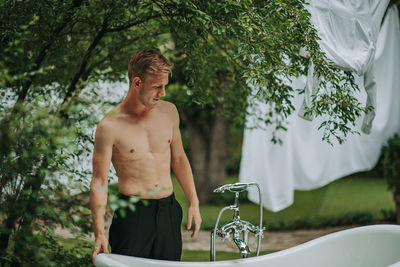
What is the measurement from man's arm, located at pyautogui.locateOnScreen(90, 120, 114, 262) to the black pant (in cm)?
16

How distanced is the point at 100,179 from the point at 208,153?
217 inches

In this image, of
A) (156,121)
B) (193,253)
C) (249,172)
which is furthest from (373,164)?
(156,121)

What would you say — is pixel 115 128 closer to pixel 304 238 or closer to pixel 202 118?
pixel 304 238

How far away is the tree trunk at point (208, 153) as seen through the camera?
7.43 meters

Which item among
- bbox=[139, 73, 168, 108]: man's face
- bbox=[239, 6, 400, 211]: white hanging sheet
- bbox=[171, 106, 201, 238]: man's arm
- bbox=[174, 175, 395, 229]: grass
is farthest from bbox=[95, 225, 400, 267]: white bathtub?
bbox=[174, 175, 395, 229]: grass

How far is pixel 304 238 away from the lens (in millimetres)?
5199

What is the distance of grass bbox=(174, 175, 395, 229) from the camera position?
6.35 m

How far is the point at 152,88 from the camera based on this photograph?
2.17m

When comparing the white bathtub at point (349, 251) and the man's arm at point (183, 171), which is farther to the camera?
the white bathtub at point (349, 251)

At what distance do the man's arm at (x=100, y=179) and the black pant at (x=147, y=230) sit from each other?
164mm

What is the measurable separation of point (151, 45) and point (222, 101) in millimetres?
804

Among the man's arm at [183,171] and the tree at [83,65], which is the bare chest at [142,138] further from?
the tree at [83,65]

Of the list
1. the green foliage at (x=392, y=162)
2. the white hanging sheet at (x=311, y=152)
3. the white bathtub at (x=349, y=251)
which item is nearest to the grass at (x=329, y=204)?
the green foliage at (x=392, y=162)

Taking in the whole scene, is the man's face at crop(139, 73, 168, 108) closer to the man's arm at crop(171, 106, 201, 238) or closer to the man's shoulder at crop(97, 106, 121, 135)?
the man's shoulder at crop(97, 106, 121, 135)
